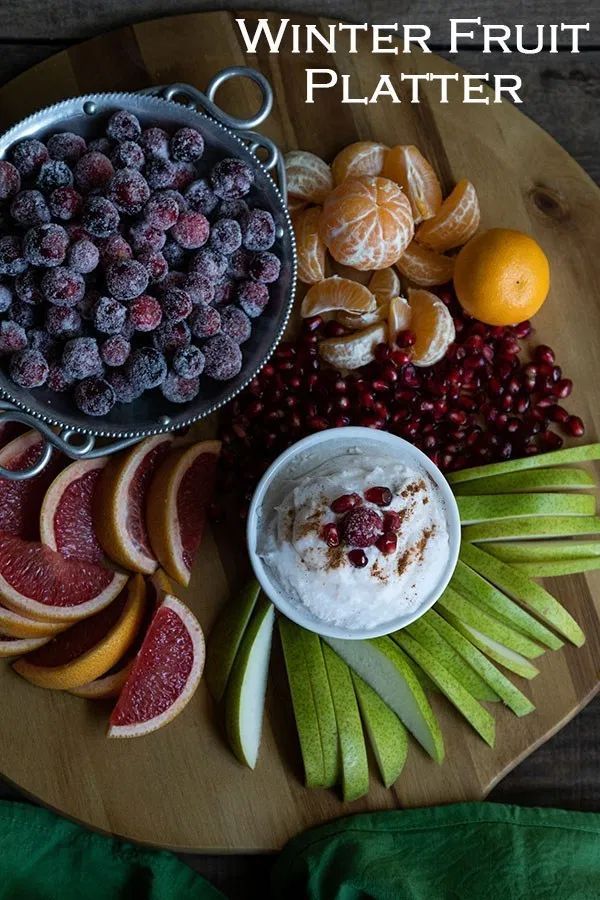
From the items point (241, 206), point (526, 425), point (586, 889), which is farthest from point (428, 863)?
point (241, 206)

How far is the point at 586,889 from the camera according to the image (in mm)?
2320

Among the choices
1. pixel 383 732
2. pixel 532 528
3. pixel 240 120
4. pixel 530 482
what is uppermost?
pixel 240 120

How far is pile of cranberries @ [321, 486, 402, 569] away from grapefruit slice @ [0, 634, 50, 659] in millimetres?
738

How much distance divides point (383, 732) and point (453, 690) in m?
0.19

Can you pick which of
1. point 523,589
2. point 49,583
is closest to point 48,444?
point 49,583

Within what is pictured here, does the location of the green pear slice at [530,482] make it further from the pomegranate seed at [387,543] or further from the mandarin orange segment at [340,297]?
→ the mandarin orange segment at [340,297]

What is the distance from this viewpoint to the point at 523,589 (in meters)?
2.32

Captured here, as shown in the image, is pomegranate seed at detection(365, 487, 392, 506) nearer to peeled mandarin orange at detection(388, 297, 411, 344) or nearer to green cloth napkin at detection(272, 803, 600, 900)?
peeled mandarin orange at detection(388, 297, 411, 344)

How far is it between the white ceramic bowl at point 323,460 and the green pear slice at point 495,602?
0.13 m

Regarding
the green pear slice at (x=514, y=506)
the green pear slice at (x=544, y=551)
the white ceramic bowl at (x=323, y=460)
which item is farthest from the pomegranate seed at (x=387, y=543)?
the green pear slice at (x=544, y=551)

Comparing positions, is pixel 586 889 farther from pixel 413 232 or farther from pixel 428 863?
pixel 413 232

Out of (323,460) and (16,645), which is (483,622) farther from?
(16,645)

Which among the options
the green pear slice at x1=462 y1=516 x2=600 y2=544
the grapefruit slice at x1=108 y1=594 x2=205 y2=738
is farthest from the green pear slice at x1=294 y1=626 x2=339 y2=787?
Answer: the green pear slice at x1=462 y1=516 x2=600 y2=544

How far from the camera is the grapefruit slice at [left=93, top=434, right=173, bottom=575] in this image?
224 cm
